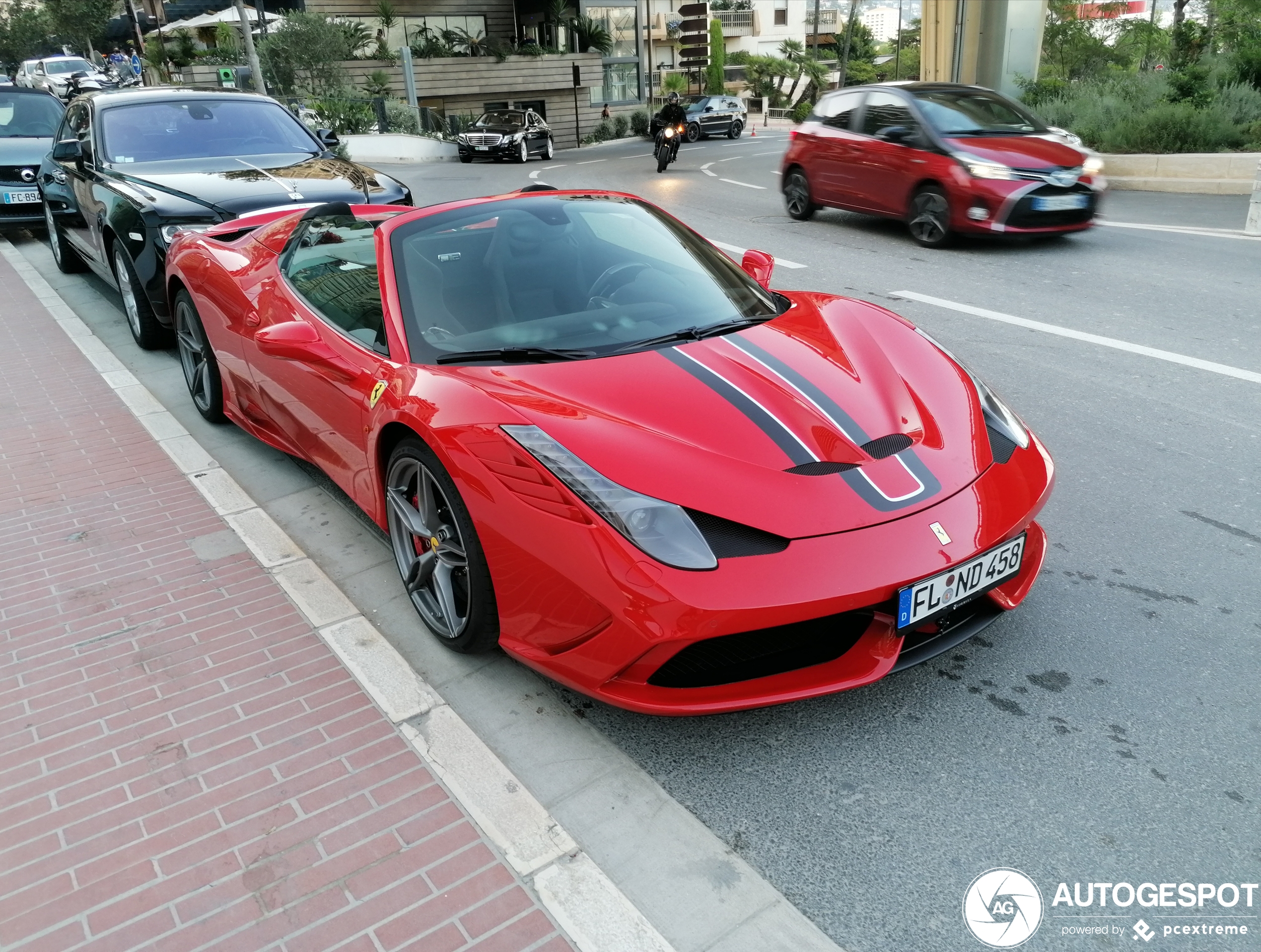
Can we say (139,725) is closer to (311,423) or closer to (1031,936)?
(311,423)

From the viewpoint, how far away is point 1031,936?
204 cm

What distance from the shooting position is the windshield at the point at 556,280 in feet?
10.8

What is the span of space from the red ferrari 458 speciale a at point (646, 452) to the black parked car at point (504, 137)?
2559cm

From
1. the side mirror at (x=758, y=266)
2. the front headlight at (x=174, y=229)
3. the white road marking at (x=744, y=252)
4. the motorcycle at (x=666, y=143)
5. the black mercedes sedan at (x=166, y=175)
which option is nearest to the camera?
the side mirror at (x=758, y=266)

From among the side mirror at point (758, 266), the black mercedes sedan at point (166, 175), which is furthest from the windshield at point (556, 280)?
the black mercedes sedan at point (166, 175)

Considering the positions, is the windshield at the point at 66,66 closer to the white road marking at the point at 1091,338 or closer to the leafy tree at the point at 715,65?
the leafy tree at the point at 715,65

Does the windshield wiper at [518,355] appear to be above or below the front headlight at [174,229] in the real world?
below

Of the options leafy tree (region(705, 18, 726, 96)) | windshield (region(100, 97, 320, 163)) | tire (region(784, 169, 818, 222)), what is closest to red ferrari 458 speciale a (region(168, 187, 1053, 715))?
windshield (region(100, 97, 320, 163))

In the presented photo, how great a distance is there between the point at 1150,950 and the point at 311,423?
10.6ft

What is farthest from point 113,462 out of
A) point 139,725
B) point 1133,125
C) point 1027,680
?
point 1133,125

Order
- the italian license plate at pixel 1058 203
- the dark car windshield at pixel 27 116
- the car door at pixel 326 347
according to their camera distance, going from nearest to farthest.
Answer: the car door at pixel 326 347 < the italian license plate at pixel 1058 203 < the dark car windshield at pixel 27 116

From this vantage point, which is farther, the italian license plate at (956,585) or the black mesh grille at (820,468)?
the black mesh grille at (820,468)

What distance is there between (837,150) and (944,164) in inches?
70.4

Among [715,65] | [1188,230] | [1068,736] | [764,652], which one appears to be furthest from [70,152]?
[715,65]
